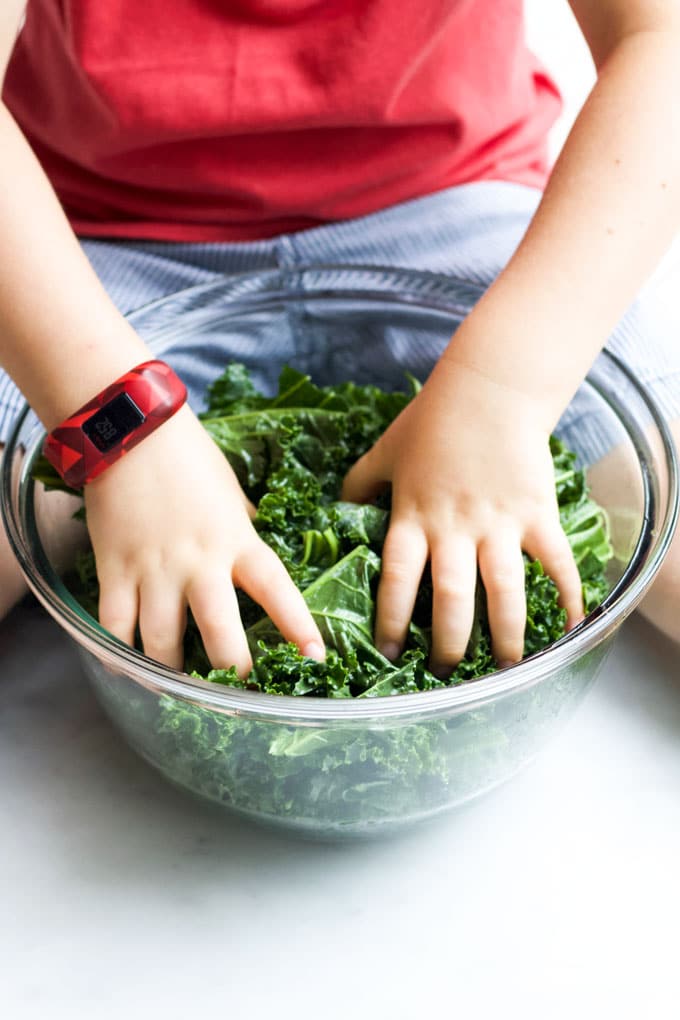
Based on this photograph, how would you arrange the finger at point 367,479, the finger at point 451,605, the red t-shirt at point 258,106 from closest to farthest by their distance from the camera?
1. the finger at point 451,605
2. the finger at point 367,479
3. the red t-shirt at point 258,106

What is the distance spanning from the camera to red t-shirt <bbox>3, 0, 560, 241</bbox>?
1113 millimetres

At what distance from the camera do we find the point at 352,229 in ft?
4.04

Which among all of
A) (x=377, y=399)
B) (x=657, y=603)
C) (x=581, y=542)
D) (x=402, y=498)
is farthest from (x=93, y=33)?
(x=657, y=603)

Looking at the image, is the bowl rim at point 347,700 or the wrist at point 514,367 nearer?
the bowl rim at point 347,700

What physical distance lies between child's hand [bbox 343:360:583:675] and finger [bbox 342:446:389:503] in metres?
0.02

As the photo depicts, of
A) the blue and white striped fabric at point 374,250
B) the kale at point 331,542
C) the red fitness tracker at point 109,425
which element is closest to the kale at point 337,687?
the kale at point 331,542

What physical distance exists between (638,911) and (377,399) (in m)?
0.56

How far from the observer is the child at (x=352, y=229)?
826 mm

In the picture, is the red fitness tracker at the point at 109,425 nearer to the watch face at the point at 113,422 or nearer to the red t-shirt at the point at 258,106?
the watch face at the point at 113,422

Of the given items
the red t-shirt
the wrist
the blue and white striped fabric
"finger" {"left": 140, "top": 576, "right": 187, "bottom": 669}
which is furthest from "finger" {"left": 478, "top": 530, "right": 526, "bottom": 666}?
the red t-shirt

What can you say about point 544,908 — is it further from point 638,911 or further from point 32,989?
point 32,989

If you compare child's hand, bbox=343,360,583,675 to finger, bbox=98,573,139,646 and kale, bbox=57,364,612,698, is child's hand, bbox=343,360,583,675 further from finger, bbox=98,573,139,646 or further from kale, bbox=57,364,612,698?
finger, bbox=98,573,139,646

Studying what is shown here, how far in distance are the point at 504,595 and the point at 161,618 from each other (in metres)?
0.28

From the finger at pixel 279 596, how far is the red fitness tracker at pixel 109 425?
0.47 feet
